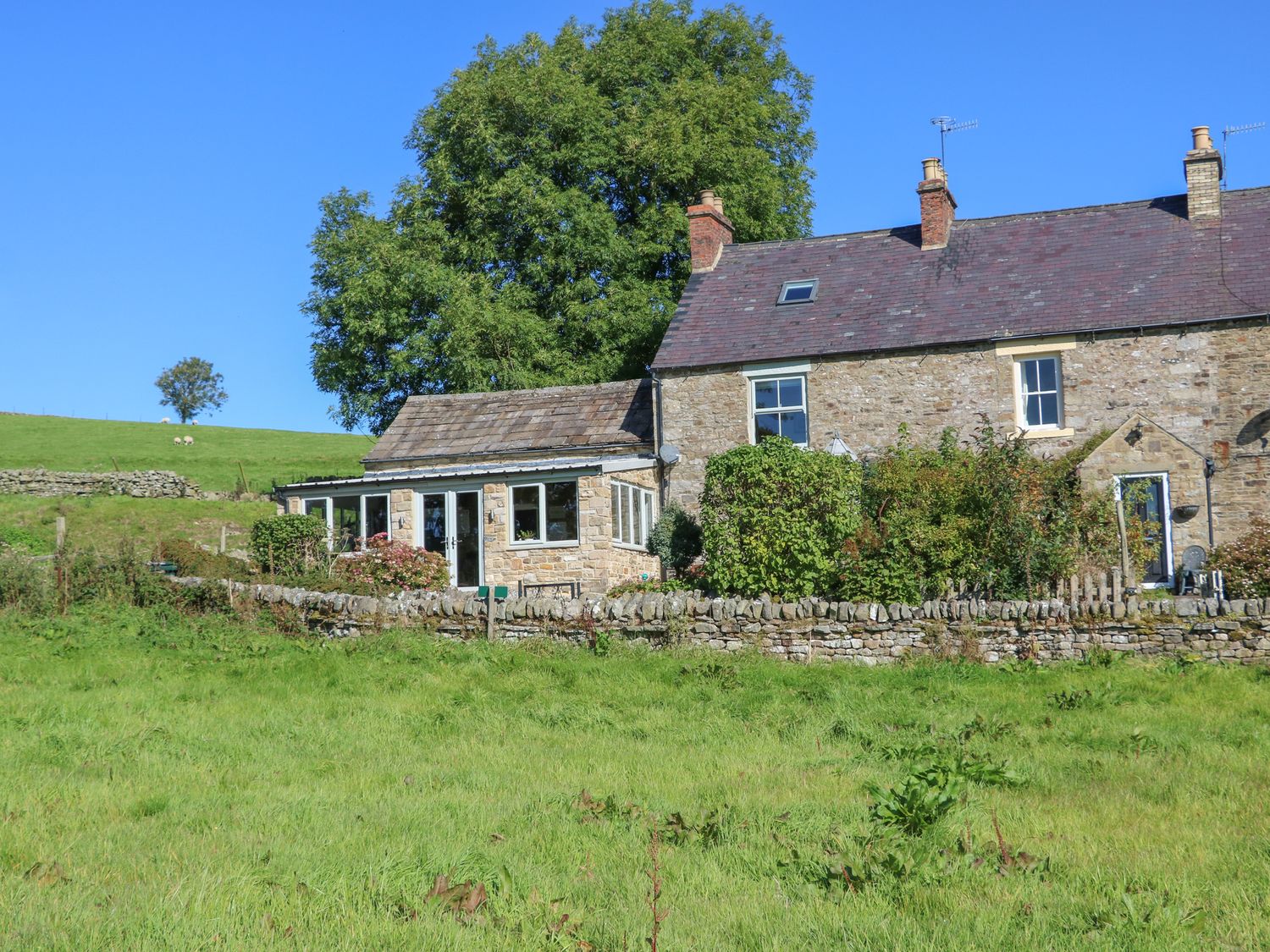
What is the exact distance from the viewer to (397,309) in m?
31.1

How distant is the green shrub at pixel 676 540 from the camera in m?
22.5

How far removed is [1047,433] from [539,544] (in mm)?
10143

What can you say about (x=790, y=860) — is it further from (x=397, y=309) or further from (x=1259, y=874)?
(x=397, y=309)

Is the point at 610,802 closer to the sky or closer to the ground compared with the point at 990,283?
closer to the ground

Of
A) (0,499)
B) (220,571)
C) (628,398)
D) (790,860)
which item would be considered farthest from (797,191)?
(790,860)

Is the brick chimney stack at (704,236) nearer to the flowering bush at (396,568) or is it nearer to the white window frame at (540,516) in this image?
the white window frame at (540,516)

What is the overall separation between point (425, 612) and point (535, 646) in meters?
2.07

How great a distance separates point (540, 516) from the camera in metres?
23.1

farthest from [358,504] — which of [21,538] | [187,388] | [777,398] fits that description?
[187,388]

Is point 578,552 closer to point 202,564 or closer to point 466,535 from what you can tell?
point 466,535

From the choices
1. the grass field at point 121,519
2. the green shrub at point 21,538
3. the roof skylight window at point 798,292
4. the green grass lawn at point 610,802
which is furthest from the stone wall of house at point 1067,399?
the green shrub at point 21,538

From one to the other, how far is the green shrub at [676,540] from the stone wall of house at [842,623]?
5.93 m

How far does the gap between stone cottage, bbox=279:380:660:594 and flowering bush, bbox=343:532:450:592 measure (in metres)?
1.74

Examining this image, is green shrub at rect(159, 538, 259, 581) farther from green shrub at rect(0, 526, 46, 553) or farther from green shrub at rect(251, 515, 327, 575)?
green shrub at rect(0, 526, 46, 553)
